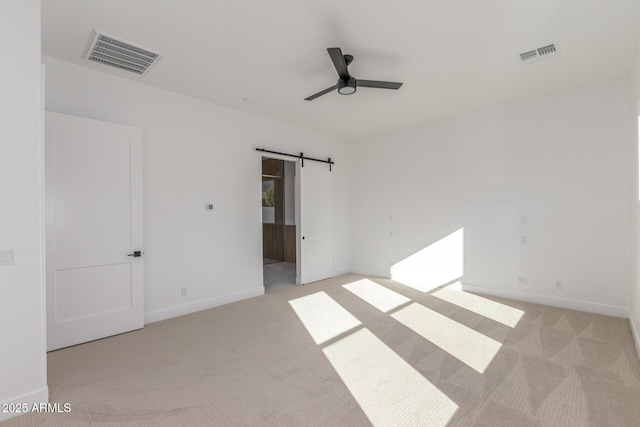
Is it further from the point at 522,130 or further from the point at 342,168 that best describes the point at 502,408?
the point at 342,168

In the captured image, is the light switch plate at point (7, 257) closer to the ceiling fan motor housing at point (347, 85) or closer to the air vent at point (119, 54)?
the air vent at point (119, 54)

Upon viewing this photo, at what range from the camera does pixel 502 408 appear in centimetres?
204

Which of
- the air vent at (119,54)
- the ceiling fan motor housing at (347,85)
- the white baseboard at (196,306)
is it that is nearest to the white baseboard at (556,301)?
the white baseboard at (196,306)

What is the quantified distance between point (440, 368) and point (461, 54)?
293 centimetres

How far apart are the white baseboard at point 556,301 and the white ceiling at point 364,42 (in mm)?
2752

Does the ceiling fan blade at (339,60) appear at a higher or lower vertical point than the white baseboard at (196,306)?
higher

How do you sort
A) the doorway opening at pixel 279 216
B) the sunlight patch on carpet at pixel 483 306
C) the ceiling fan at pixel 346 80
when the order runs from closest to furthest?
the ceiling fan at pixel 346 80 → the sunlight patch on carpet at pixel 483 306 → the doorway opening at pixel 279 216

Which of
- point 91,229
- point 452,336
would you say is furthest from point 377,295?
point 91,229

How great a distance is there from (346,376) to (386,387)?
12.7 inches

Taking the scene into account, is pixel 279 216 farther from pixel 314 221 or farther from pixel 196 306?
pixel 196 306

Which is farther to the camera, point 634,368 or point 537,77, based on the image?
point 537,77

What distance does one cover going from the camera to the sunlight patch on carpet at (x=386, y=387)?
1.98 metres

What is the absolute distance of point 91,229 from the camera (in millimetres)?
3154

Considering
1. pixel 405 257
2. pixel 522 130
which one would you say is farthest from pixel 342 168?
pixel 522 130
